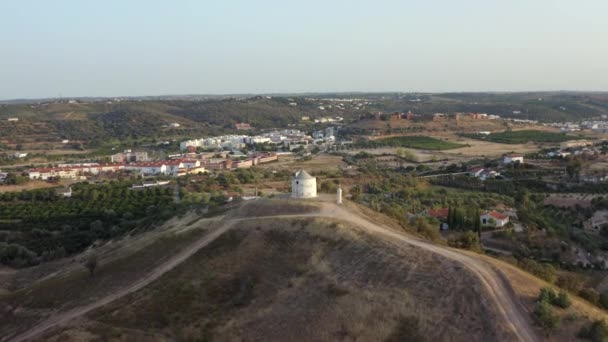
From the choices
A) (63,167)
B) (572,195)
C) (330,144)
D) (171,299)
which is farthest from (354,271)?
(330,144)

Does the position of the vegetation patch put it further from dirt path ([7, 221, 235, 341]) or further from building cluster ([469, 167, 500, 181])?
dirt path ([7, 221, 235, 341])

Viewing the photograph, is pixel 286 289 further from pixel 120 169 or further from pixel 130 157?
pixel 130 157

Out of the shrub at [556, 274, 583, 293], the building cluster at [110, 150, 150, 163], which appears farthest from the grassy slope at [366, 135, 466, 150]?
the shrub at [556, 274, 583, 293]

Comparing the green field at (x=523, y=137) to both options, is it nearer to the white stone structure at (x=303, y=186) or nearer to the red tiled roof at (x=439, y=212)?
the red tiled roof at (x=439, y=212)

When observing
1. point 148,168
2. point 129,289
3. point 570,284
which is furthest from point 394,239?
point 148,168

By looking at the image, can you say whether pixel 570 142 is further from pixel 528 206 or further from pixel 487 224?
pixel 487 224
